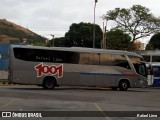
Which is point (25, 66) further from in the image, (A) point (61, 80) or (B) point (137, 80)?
(B) point (137, 80)

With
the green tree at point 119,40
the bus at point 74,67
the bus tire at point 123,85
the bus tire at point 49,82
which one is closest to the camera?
the bus at point 74,67

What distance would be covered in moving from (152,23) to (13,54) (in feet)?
145

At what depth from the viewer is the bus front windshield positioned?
3388cm

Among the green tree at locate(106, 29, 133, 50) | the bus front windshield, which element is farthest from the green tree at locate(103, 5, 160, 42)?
the bus front windshield

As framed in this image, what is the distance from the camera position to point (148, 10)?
7169 cm

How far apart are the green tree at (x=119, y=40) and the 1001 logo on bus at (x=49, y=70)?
131ft

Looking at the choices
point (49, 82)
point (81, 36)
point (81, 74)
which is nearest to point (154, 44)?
point (81, 36)

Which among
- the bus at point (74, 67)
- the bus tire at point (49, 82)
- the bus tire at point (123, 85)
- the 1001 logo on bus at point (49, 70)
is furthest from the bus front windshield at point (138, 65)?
the bus tire at point (49, 82)

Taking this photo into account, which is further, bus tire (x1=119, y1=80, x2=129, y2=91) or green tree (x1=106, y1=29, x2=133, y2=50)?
green tree (x1=106, y1=29, x2=133, y2=50)

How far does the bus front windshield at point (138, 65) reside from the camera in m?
33.9

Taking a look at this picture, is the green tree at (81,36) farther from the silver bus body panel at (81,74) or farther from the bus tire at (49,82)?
the bus tire at (49,82)

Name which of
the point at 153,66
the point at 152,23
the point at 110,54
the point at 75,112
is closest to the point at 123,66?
the point at 110,54

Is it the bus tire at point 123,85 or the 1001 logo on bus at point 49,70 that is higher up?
the 1001 logo on bus at point 49,70

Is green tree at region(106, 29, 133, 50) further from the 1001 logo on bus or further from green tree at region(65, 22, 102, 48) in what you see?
the 1001 logo on bus
